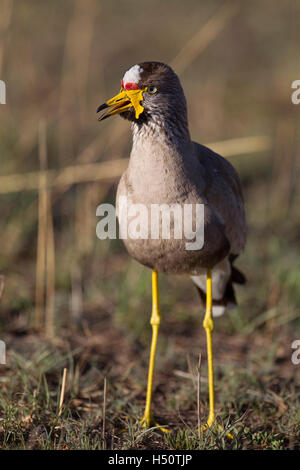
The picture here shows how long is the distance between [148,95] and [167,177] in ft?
1.37

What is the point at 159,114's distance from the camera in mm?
2773

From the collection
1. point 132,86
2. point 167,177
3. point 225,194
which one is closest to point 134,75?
point 132,86

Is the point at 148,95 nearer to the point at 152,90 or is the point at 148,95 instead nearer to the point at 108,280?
the point at 152,90

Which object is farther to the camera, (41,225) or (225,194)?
(41,225)

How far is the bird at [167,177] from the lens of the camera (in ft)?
9.05

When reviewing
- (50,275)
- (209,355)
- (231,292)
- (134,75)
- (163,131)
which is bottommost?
(209,355)

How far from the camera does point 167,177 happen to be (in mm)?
2762

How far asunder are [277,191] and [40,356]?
11.1ft

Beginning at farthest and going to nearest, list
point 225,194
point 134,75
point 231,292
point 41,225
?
point 41,225 < point 231,292 < point 225,194 < point 134,75

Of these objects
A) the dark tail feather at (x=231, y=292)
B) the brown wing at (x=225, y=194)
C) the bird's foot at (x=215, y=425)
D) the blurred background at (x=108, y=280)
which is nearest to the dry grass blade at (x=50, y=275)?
the blurred background at (x=108, y=280)

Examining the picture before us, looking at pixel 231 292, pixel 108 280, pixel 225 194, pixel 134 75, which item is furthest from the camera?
pixel 108 280

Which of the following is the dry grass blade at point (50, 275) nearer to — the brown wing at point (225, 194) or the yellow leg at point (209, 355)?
the yellow leg at point (209, 355)
